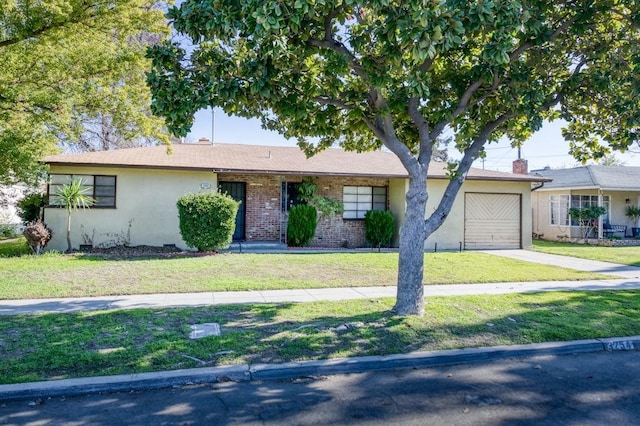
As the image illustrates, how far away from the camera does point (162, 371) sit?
14.4 ft

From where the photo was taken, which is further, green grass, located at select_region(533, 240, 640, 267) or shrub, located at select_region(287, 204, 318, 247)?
shrub, located at select_region(287, 204, 318, 247)

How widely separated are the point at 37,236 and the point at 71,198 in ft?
4.50

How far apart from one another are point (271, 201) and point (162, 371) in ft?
38.2

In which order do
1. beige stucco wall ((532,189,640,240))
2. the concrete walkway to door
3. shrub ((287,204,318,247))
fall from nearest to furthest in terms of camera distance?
the concrete walkway to door < shrub ((287,204,318,247)) < beige stucco wall ((532,189,640,240))

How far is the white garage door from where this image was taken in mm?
16766

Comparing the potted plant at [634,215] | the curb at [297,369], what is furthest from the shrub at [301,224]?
the potted plant at [634,215]

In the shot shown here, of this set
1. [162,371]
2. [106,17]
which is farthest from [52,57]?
[162,371]

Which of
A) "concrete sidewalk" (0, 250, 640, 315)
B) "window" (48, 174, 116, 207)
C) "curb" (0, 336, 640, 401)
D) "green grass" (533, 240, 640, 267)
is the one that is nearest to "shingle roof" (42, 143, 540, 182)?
"window" (48, 174, 116, 207)

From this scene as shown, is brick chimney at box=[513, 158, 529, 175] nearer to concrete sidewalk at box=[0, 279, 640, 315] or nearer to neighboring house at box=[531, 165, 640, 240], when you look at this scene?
neighboring house at box=[531, 165, 640, 240]

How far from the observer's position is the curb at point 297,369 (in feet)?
13.2

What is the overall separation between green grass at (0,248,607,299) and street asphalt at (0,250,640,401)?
0.45m

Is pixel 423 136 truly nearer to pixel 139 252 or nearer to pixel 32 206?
pixel 139 252

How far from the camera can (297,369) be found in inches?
180

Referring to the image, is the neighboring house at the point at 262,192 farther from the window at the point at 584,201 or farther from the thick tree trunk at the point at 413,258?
the thick tree trunk at the point at 413,258
